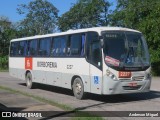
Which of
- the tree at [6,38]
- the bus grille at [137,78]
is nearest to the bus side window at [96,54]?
the bus grille at [137,78]

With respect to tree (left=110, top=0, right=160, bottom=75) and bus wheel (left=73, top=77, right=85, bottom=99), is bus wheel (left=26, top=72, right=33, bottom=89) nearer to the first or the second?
bus wheel (left=73, top=77, right=85, bottom=99)

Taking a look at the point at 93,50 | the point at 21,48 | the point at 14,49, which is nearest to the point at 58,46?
the point at 93,50

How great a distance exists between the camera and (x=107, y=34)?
14.4 meters

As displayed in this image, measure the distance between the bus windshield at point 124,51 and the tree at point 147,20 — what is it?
746 inches

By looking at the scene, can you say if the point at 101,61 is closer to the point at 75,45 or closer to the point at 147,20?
the point at 75,45

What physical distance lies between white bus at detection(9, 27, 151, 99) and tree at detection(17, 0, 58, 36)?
49.1m

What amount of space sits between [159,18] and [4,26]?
4428cm

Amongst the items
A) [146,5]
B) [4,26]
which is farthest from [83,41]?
[4,26]

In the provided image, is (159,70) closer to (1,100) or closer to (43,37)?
(43,37)

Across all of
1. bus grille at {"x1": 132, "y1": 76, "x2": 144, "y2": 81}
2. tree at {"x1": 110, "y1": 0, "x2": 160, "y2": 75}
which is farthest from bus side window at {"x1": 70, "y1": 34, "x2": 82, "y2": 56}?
tree at {"x1": 110, "y1": 0, "x2": 160, "y2": 75}

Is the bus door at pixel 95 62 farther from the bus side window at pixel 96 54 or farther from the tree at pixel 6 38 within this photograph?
the tree at pixel 6 38

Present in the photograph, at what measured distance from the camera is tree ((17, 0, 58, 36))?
2623 inches

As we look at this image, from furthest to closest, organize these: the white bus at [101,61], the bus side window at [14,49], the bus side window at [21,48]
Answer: the bus side window at [14,49], the bus side window at [21,48], the white bus at [101,61]

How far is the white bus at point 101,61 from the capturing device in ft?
45.8
